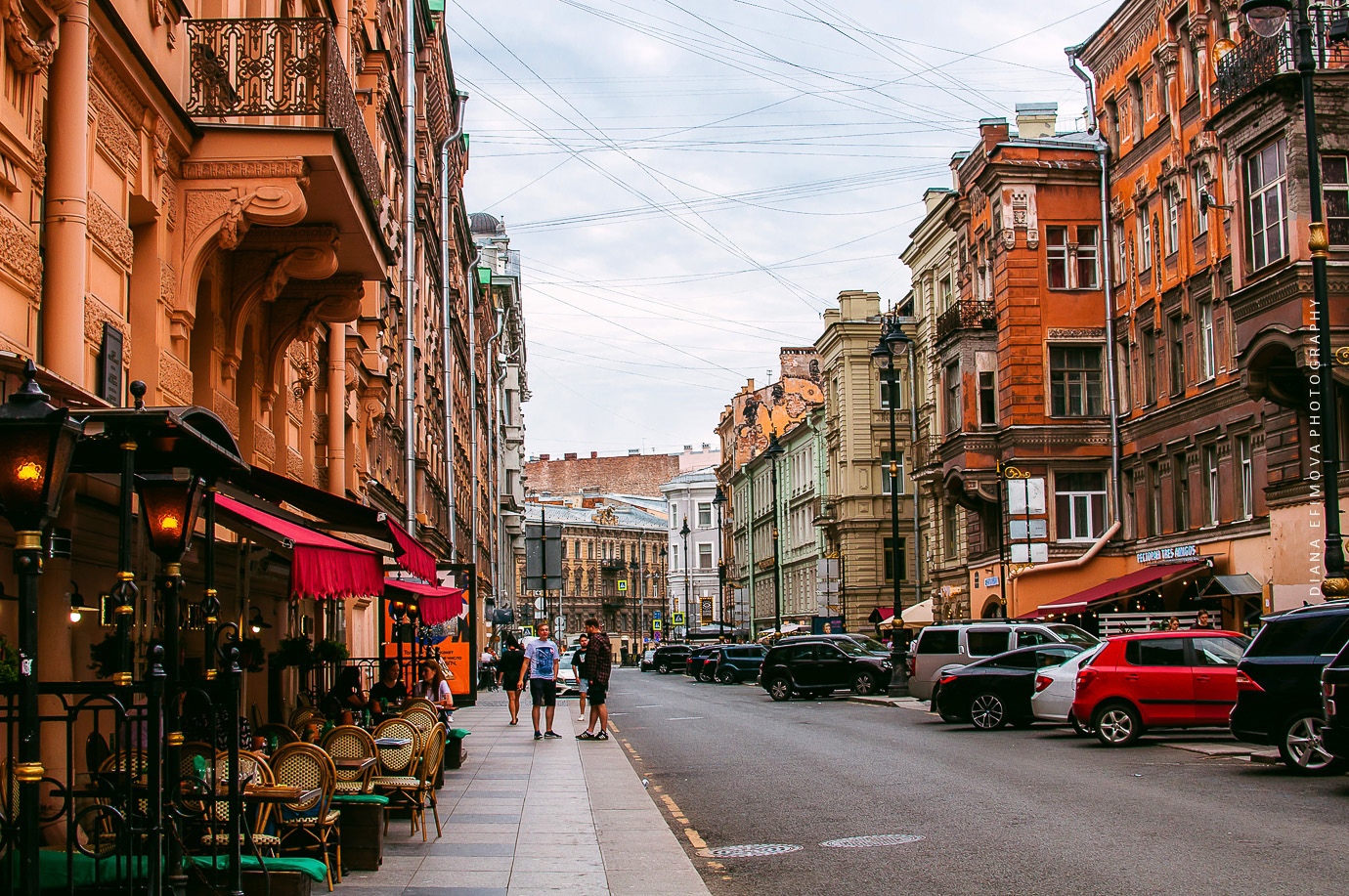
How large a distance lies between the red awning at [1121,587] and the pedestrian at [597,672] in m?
16.7

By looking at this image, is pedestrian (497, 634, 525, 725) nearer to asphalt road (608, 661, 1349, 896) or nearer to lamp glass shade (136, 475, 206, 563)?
asphalt road (608, 661, 1349, 896)

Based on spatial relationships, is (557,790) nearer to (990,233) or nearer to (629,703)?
(629,703)

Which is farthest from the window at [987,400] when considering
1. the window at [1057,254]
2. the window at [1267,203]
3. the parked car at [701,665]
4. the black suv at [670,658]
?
the black suv at [670,658]

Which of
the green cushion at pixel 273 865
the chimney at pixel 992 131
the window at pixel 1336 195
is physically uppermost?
the chimney at pixel 992 131

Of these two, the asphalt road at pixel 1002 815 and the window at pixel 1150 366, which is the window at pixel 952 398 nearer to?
the window at pixel 1150 366

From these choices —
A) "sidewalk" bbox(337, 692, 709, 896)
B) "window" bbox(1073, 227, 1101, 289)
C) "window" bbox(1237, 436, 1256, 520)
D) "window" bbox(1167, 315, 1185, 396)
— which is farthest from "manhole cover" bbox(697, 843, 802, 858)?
"window" bbox(1073, 227, 1101, 289)

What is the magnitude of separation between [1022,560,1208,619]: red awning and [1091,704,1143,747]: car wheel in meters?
15.6

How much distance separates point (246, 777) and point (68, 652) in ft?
6.87

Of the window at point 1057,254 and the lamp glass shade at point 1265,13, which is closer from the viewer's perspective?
the lamp glass shade at point 1265,13

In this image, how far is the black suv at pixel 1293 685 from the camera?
1568 cm

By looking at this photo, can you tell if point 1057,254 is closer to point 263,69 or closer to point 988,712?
point 988,712

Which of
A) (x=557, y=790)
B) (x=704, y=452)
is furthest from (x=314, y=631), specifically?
(x=704, y=452)

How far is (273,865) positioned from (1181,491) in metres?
33.7

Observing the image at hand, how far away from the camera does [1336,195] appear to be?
2841 centimetres
